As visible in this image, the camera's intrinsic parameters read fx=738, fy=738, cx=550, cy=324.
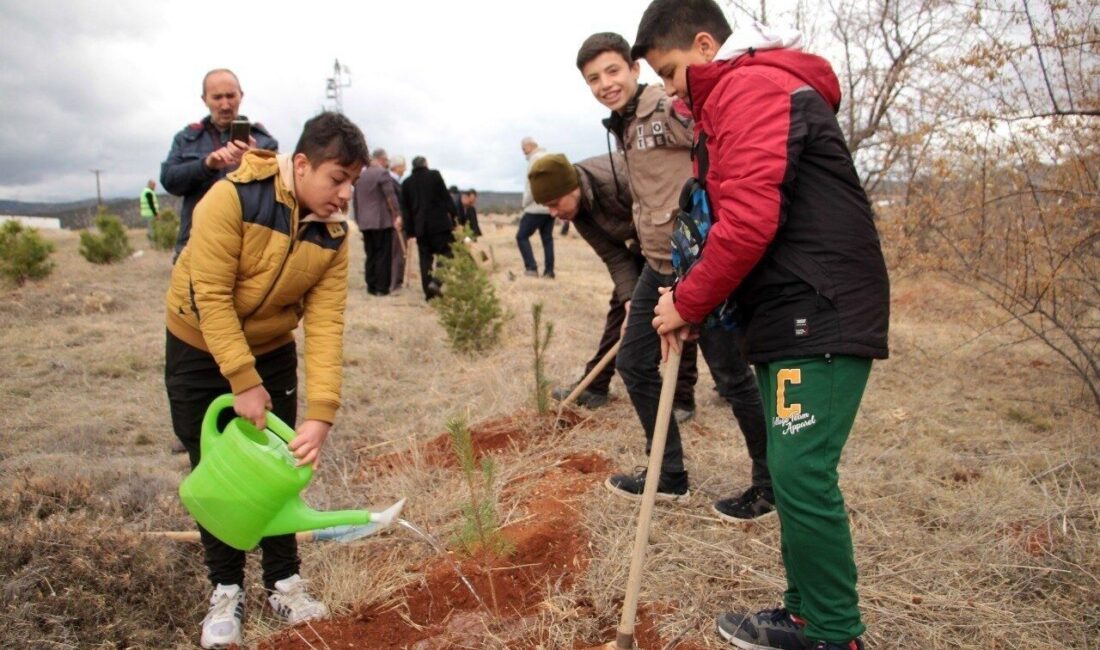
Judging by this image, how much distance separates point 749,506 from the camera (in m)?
2.91

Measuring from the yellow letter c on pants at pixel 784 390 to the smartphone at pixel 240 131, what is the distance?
2848mm

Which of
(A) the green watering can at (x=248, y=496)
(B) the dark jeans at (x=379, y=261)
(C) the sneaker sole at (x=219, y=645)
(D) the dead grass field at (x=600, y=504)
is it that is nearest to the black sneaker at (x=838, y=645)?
(D) the dead grass field at (x=600, y=504)

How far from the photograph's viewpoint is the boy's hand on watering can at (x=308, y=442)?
2.16 m

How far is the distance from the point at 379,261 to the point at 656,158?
7.04 meters

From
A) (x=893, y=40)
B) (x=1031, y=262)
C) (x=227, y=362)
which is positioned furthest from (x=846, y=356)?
(x=893, y=40)

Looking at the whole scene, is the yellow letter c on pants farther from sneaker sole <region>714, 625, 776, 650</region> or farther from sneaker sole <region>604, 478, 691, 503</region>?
sneaker sole <region>604, 478, 691, 503</region>

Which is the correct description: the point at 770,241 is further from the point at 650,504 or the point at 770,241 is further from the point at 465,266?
the point at 465,266

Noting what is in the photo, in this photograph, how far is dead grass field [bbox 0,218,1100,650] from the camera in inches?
91.3

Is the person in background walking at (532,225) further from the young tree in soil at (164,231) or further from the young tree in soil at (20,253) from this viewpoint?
the young tree in soil at (164,231)

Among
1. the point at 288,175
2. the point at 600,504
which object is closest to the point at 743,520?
the point at 600,504

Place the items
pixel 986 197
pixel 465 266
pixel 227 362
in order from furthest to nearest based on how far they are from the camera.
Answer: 1. pixel 465 266
2. pixel 986 197
3. pixel 227 362

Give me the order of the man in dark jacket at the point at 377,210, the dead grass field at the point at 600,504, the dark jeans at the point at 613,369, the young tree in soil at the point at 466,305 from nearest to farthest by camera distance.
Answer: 1. the dead grass field at the point at 600,504
2. the dark jeans at the point at 613,369
3. the young tree in soil at the point at 466,305
4. the man in dark jacket at the point at 377,210

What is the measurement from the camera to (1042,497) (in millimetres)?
3037

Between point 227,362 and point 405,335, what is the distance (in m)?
4.95
